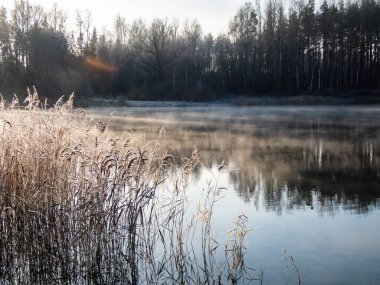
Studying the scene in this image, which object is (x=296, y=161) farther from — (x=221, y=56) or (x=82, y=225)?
(x=221, y=56)

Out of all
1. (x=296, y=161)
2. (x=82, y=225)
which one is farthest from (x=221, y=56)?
(x=82, y=225)

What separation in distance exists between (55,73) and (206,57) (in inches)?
752

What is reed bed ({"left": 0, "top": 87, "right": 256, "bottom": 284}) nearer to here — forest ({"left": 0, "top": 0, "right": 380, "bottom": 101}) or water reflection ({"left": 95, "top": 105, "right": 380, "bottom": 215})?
water reflection ({"left": 95, "top": 105, "right": 380, "bottom": 215})

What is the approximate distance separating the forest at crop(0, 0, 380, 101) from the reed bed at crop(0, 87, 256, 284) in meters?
35.7

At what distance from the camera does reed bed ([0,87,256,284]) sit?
15.2 feet

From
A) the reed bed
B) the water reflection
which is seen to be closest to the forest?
the water reflection

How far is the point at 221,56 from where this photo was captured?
51188 mm

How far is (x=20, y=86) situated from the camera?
126 ft

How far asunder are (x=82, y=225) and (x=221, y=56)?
1874 inches

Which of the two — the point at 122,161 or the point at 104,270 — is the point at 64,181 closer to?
the point at 122,161

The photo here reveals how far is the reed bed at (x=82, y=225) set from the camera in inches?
182

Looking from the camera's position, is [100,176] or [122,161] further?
[122,161]

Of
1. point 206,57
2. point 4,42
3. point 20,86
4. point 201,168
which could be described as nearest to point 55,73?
point 20,86

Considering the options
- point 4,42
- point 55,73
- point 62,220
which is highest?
point 4,42
